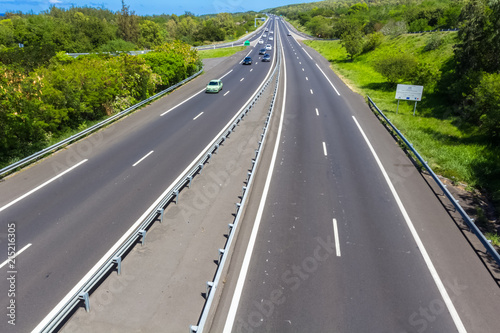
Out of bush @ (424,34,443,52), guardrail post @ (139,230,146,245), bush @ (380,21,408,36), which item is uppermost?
bush @ (380,21,408,36)

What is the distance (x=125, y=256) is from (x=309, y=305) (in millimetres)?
6660

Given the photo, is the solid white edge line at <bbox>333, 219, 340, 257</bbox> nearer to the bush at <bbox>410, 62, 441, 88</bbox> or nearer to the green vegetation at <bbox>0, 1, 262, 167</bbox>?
the green vegetation at <bbox>0, 1, 262, 167</bbox>

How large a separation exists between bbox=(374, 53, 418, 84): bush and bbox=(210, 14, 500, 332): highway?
69.8 feet

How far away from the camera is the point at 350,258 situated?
1077 cm

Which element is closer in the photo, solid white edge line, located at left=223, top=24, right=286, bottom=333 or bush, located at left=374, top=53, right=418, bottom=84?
solid white edge line, located at left=223, top=24, right=286, bottom=333

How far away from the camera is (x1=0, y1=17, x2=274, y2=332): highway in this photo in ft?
32.0

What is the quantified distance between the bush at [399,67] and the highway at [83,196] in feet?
72.8

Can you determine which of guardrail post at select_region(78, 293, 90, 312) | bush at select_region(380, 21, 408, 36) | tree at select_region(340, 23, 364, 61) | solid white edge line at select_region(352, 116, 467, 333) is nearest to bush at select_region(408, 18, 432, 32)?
bush at select_region(380, 21, 408, 36)

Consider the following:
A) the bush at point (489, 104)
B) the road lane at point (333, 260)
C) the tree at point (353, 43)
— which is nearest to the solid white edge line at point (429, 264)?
the road lane at point (333, 260)

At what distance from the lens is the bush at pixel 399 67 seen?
35.2 metres

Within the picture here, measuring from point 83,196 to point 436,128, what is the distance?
2581cm

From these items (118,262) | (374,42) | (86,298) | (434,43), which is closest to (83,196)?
(118,262)

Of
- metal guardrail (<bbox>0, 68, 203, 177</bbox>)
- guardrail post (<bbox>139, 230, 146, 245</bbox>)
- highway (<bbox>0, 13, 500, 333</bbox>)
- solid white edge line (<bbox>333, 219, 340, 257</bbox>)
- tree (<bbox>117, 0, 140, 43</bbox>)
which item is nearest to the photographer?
highway (<bbox>0, 13, 500, 333</bbox>)

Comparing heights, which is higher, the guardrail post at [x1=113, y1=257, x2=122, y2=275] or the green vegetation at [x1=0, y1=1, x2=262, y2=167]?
the green vegetation at [x1=0, y1=1, x2=262, y2=167]
